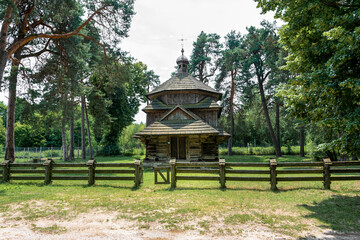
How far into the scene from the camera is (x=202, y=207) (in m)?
6.96

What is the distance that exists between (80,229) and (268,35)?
30583mm

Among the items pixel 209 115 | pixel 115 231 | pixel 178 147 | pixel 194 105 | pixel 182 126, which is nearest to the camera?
pixel 115 231

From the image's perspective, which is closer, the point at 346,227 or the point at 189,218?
the point at 346,227

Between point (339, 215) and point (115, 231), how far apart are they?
20.0ft

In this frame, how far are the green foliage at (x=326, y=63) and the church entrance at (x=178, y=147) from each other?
38.7ft

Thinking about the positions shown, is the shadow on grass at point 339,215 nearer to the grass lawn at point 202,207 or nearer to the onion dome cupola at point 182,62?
the grass lawn at point 202,207

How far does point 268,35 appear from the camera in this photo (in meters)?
29.0

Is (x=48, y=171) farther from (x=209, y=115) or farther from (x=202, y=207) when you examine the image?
(x=209, y=115)

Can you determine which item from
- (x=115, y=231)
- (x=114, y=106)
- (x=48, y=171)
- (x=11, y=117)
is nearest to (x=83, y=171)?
(x=48, y=171)

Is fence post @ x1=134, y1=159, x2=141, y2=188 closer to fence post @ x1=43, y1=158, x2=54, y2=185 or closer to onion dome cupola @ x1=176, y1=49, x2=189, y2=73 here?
fence post @ x1=43, y1=158, x2=54, y2=185

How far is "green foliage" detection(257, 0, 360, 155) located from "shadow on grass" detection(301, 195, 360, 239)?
1.76m

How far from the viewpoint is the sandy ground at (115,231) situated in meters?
4.97

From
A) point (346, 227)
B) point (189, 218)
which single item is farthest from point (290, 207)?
point (189, 218)

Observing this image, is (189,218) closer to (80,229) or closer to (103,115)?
(80,229)
